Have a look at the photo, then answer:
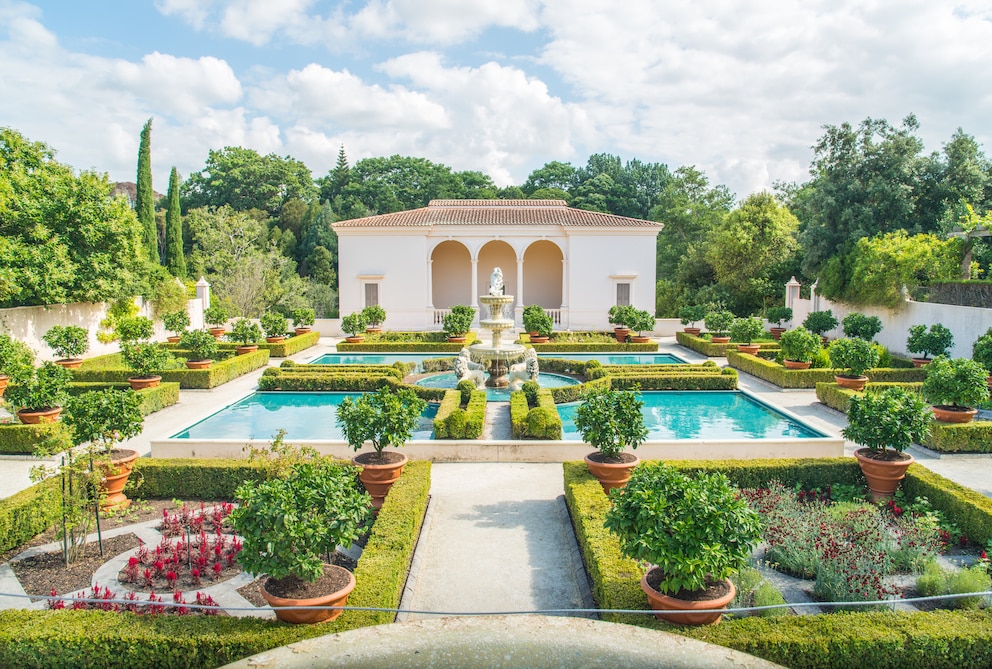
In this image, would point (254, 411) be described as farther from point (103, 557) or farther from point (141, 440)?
point (103, 557)

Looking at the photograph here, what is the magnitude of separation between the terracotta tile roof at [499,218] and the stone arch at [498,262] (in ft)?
6.96

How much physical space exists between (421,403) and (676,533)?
4688mm

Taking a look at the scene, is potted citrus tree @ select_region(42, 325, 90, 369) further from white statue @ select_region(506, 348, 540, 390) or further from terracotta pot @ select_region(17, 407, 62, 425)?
white statue @ select_region(506, 348, 540, 390)

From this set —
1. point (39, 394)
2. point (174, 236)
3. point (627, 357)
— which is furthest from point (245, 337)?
point (174, 236)

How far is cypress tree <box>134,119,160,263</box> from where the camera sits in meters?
33.3

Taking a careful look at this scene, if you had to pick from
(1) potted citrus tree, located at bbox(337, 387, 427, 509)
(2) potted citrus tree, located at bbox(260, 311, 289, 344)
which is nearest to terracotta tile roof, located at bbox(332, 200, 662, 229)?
(2) potted citrus tree, located at bbox(260, 311, 289, 344)

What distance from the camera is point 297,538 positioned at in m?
5.14

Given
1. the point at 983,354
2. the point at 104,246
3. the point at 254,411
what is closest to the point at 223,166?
the point at 104,246

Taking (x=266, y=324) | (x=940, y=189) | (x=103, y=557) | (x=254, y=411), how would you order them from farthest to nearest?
(x=940, y=189) → (x=266, y=324) → (x=254, y=411) → (x=103, y=557)

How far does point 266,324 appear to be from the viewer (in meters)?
24.5

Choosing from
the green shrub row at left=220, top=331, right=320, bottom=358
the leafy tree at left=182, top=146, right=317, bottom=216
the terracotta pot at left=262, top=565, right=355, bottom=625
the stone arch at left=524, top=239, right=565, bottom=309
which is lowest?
the terracotta pot at left=262, top=565, right=355, bottom=625

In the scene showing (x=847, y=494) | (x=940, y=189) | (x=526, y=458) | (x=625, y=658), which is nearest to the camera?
(x=625, y=658)

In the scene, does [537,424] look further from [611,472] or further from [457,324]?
[457,324]

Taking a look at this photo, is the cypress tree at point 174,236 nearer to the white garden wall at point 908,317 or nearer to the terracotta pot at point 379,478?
the terracotta pot at point 379,478
